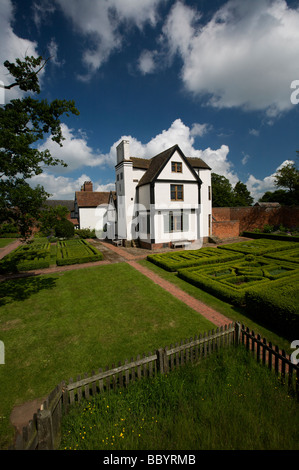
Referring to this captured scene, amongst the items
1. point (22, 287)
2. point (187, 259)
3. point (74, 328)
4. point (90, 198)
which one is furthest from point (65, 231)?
point (74, 328)

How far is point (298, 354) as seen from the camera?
6.50 m

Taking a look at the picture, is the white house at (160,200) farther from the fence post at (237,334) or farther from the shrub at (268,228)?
the fence post at (237,334)

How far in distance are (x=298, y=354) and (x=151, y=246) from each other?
57.9 ft

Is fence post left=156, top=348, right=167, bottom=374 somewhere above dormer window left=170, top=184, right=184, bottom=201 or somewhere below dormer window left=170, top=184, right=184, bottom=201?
below

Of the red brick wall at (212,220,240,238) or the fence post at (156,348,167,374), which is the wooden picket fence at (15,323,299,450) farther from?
the red brick wall at (212,220,240,238)

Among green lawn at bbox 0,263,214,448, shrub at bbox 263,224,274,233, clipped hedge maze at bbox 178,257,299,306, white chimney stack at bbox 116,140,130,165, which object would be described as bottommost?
green lawn at bbox 0,263,214,448

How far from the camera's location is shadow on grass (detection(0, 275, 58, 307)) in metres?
12.0

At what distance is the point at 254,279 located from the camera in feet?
42.6

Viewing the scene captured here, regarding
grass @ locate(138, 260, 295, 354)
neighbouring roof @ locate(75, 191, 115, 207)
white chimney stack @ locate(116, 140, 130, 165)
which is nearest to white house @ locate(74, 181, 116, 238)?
neighbouring roof @ locate(75, 191, 115, 207)

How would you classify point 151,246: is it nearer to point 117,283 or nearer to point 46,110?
point 117,283

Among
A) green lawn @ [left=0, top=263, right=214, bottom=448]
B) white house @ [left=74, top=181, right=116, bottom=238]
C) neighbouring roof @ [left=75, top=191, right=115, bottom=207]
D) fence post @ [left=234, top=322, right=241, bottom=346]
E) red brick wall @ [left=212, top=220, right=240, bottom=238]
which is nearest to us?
green lawn @ [left=0, top=263, right=214, bottom=448]

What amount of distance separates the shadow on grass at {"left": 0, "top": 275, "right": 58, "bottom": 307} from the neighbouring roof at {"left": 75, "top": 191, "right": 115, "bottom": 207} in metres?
30.5

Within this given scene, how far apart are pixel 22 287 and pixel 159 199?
1530 centimetres
